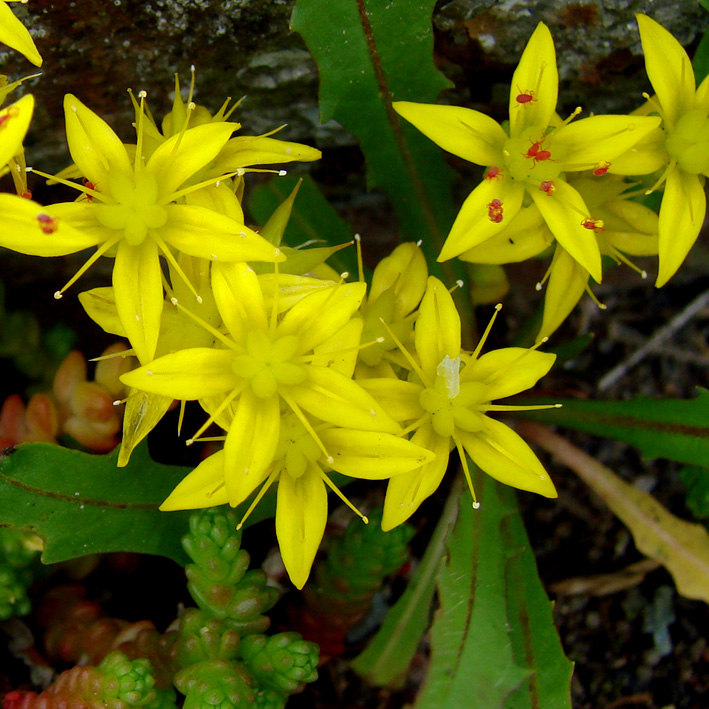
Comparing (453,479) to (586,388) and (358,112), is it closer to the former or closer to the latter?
(586,388)

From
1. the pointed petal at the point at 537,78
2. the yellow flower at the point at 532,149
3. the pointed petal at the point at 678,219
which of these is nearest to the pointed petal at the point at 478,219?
the yellow flower at the point at 532,149

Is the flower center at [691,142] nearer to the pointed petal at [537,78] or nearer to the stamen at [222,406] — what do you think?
the pointed petal at [537,78]

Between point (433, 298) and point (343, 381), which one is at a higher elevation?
point (433, 298)

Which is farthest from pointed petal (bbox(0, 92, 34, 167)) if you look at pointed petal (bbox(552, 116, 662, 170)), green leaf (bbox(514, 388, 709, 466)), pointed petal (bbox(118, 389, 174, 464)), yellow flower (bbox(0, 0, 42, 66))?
green leaf (bbox(514, 388, 709, 466))

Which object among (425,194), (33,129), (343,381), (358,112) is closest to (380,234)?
(425,194)

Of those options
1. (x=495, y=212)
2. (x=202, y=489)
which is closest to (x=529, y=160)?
(x=495, y=212)

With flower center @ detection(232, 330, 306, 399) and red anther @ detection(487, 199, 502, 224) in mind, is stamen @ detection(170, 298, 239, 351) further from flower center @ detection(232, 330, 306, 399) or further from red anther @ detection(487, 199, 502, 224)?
red anther @ detection(487, 199, 502, 224)
